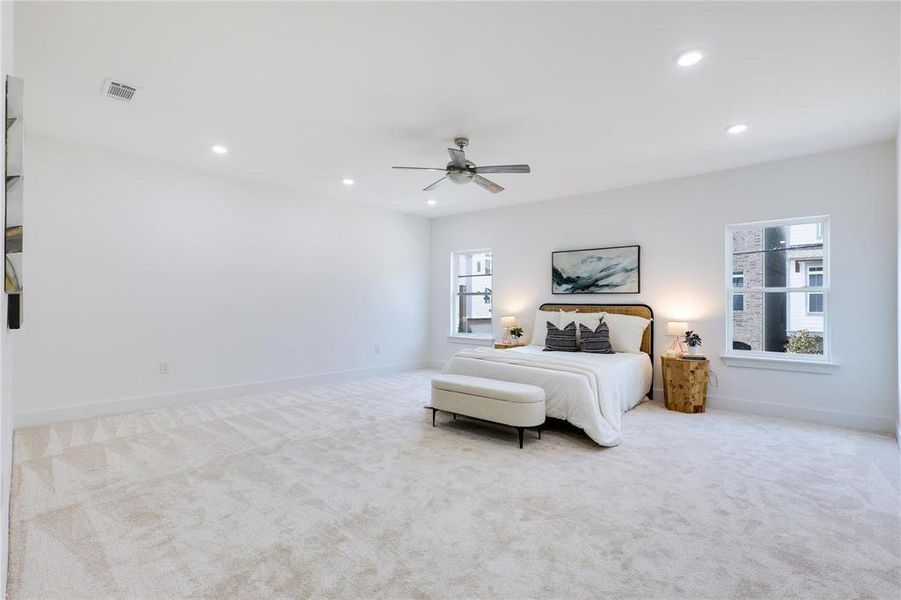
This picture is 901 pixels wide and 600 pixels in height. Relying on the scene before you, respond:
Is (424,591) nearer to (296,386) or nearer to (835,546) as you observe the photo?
(835,546)

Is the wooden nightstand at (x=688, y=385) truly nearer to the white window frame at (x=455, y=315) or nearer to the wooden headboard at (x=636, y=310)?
the wooden headboard at (x=636, y=310)

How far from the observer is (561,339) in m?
5.47

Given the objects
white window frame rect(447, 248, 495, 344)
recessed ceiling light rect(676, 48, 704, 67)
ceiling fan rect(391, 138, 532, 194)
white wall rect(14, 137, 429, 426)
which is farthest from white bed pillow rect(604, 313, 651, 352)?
white wall rect(14, 137, 429, 426)

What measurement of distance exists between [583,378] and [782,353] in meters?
2.63

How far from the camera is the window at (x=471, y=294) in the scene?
7.53 metres

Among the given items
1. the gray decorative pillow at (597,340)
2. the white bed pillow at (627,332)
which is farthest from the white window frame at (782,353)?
the gray decorative pillow at (597,340)

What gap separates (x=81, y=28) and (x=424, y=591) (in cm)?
345

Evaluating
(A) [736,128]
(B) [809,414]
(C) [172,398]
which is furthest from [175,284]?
(B) [809,414]

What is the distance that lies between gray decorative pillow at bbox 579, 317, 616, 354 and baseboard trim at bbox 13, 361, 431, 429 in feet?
10.9

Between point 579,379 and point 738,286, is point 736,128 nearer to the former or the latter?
point 738,286

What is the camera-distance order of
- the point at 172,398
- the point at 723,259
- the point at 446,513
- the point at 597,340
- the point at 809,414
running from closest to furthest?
the point at 446,513 → the point at 809,414 → the point at 172,398 → the point at 723,259 → the point at 597,340

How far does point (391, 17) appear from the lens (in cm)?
238

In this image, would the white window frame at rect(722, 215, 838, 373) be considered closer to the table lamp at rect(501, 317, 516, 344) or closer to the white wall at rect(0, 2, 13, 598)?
the table lamp at rect(501, 317, 516, 344)

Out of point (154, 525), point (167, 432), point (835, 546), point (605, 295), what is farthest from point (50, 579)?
point (605, 295)
